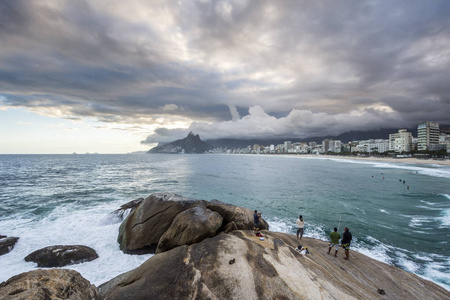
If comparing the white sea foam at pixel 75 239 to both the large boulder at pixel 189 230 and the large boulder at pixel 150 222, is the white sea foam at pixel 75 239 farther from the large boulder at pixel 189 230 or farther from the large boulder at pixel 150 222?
the large boulder at pixel 189 230

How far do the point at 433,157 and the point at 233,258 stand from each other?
702ft

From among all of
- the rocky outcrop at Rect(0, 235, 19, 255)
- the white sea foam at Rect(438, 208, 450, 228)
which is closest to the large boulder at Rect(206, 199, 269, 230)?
the rocky outcrop at Rect(0, 235, 19, 255)

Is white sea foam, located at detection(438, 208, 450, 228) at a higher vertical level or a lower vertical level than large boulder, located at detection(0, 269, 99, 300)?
lower

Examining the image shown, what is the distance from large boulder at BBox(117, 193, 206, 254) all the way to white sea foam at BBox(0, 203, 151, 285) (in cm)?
71

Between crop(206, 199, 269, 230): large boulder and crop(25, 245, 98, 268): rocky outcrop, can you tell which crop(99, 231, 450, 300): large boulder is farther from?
crop(25, 245, 98, 268): rocky outcrop

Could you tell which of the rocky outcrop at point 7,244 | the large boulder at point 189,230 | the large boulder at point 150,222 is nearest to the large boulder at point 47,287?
the large boulder at point 189,230

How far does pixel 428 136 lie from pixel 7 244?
272490mm

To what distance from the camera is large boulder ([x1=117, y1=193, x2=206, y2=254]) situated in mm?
15695

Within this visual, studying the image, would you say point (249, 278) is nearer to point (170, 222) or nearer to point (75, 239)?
point (170, 222)

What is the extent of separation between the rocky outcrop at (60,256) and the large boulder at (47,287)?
932 centimetres

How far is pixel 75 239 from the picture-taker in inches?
720

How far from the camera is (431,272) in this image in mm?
14344

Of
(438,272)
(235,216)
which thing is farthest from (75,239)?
(438,272)

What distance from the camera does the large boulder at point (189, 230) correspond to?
12.4 meters
